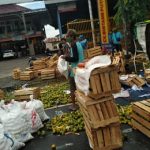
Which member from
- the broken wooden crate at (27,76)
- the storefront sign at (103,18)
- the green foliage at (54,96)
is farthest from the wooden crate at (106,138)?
the broken wooden crate at (27,76)

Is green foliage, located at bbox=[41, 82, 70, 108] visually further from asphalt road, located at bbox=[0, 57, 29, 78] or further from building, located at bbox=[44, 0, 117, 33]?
building, located at bbox=[44, 0, 117, 33]

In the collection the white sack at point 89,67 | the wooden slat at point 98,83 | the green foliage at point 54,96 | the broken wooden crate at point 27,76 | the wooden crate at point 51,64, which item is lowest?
the broken wooden crate at point 27,76

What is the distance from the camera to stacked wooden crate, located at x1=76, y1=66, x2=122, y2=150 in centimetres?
591

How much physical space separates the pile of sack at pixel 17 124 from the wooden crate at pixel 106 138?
1.52m

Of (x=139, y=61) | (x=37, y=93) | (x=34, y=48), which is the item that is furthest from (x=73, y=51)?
(x=34, y=48)

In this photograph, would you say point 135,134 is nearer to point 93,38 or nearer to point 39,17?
point 93,38

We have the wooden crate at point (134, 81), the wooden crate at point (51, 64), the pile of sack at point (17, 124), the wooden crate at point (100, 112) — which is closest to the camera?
the wooden crate at point (100, 112)

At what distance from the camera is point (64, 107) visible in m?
10.1

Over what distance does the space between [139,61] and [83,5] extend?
14646 mm

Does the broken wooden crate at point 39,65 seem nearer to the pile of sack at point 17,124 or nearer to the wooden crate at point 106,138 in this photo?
the pile of sack at point 17,124

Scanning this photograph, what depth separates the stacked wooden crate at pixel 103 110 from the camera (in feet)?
19.4

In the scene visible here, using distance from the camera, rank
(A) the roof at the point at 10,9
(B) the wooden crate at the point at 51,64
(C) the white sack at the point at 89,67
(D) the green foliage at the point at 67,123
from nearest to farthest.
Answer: (C) the white sack at the point at 89,67 < (D) the green foliage at the point at 67,123 < (B) the wooden crate at the point at 51,64 < (A) the roof at the point at 10,9

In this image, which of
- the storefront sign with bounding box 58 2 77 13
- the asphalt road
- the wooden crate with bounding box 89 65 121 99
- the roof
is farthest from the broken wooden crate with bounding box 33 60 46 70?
the roof

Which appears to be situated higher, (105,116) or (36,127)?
(105,116)
